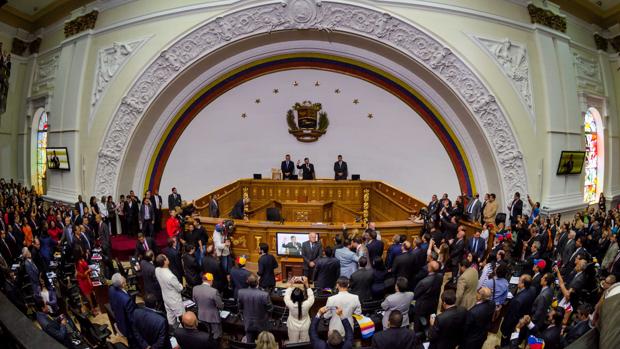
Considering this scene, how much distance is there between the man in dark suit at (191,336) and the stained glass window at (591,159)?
12896mm

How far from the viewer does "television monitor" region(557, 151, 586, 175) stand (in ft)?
37.8

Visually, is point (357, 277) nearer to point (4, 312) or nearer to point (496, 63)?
point (4, 312)

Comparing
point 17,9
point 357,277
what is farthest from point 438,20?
point 17,9

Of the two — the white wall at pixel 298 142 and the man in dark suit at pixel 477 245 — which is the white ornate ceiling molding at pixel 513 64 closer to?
the white wall at pixel 298 142

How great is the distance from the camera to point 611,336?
1519mm

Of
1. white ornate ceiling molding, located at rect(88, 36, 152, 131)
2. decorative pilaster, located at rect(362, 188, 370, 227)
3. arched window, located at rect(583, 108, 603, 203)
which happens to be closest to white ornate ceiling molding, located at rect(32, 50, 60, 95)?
white ornate ceiling molding, located at rect(88, 36, 152, 131)

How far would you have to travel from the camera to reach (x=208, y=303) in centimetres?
524

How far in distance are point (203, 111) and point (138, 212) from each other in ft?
13.7

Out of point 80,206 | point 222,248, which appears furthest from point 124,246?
point 222,248

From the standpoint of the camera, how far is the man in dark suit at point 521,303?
5.25 metres

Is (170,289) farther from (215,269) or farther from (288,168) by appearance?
(288,168)

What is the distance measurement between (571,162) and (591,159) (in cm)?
211

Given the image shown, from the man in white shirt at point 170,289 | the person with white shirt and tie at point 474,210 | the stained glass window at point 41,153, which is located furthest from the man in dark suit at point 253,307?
the stained glass window at point 41,153

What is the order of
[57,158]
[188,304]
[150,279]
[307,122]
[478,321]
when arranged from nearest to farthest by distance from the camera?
[478,321] < [150,279] < [188,304] < [57,158] < [307,122]
